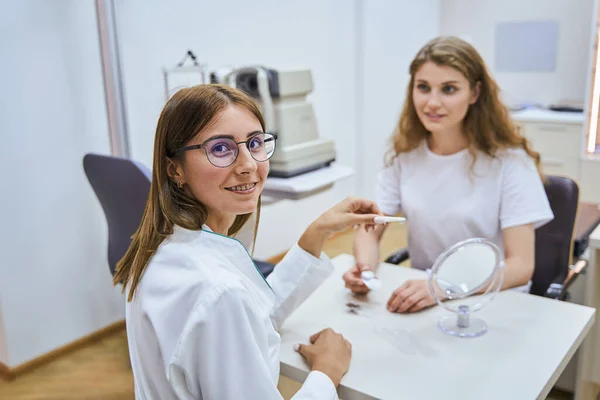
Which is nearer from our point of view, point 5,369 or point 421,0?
point 5,369

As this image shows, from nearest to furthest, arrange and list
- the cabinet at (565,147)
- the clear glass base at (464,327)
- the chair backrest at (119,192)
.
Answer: the clear glass base at (464,327) → the chair backrest at (119,192) → the cabinet at (565,147)

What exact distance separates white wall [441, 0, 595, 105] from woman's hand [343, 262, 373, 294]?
2932 millimetres

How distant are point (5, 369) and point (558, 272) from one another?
221 cm

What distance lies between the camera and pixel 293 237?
393cm

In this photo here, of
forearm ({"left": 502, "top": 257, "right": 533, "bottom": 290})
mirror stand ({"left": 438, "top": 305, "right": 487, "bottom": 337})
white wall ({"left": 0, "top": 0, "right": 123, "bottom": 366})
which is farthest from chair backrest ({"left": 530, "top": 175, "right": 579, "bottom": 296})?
white wall ({"left": 0, "top": 0, "right": 123, "bottom": 366})

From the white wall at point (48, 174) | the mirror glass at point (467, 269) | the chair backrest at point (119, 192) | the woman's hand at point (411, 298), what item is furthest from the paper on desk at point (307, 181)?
the mirror glass at point (467, 269)

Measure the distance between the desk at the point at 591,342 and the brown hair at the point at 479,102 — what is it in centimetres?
31

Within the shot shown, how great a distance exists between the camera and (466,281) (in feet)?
4.37

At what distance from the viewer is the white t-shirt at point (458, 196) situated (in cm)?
174

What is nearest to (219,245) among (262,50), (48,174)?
(48,174)

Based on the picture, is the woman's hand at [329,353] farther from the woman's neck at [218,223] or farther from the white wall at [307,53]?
the white wall at [307,53]

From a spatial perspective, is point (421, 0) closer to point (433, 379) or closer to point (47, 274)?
point (47, 274)

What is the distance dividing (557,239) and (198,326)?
142cm

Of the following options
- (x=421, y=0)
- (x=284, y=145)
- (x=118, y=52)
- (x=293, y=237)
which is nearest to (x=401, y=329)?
(x=284, y=145)
